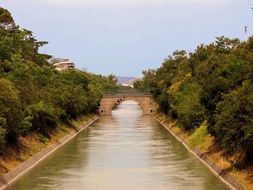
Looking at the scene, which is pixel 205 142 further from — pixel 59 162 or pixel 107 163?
pixel 59 162

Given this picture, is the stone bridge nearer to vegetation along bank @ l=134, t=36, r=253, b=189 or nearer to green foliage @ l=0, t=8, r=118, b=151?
green foliage @ l=0, t=8, r=118, b=151

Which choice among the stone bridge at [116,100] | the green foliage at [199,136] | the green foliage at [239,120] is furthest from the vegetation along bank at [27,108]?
the stone bridge at [116,100]

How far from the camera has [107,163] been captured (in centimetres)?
5103

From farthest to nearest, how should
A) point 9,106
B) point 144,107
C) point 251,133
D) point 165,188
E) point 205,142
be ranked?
point 144,107 → point 205,142 → point 9,106 → point 165,188 → point 251,133

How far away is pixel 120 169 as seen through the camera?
4716 cm

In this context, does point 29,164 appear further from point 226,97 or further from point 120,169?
point 226,97

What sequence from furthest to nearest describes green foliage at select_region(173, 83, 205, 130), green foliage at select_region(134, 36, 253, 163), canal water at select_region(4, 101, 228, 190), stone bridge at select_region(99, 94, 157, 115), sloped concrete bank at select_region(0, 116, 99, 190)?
stone bridge at select_region(99, 94, 157, 115)
green foliage at select_region(173, 83, 205, 130)
canal water at select_region(4, 101, 228, 190)
sloped concrete bank at select_region(0, 116, 99, 190)
green foliage at select_region(134, 36, 253, 163)

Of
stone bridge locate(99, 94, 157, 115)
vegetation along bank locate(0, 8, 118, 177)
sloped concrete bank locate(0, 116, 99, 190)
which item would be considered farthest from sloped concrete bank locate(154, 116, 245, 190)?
stone bridge locate(99, 94, 157, 115)

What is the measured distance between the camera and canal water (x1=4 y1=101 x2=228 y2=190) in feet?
128

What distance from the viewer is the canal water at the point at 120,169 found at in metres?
39.0

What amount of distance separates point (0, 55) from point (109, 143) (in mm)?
16667

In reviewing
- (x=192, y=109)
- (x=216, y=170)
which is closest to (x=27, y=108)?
(x=192, y=109)

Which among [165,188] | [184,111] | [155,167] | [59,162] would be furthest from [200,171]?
[184,111]

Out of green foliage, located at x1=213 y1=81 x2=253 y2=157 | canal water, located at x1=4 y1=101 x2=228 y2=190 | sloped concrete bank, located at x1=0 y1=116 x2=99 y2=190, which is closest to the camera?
green foliage, located at x1=213 y1=81 x2=253 y2=157
